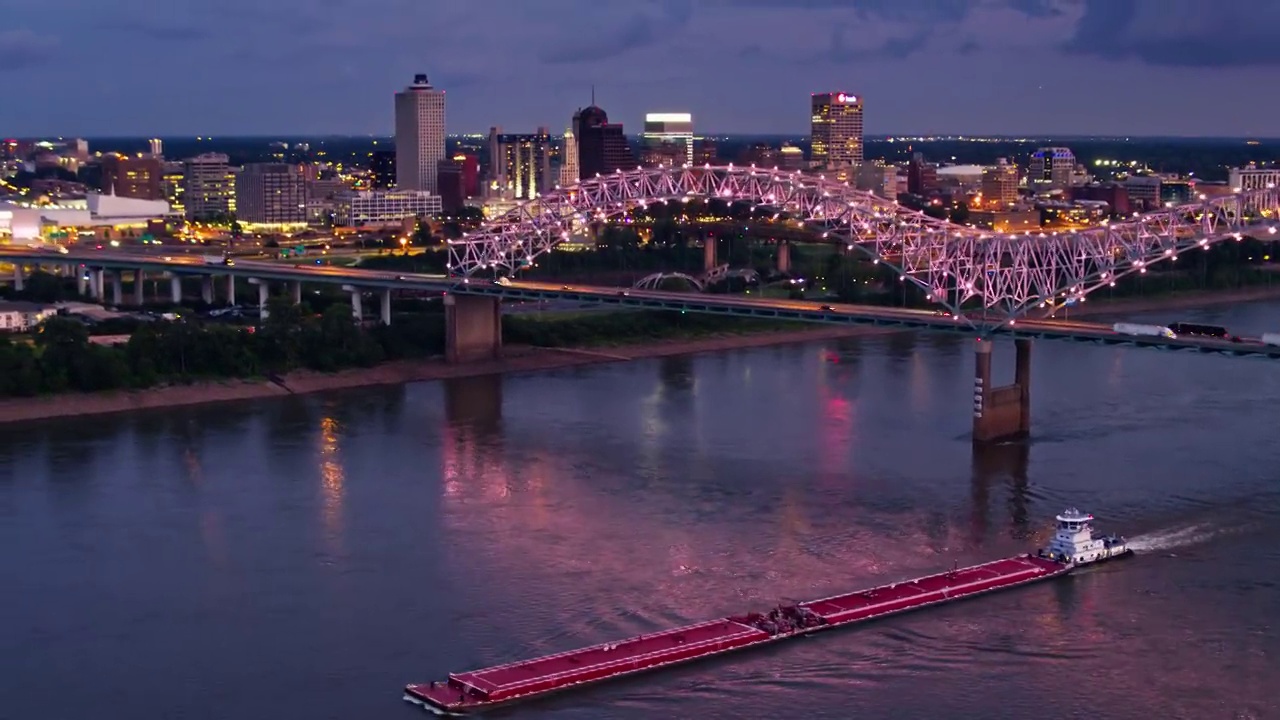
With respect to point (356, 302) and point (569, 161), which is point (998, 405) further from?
point (569, 161)

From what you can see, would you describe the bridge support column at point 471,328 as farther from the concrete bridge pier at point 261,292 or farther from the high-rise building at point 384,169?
the high-rise building at point 384,169

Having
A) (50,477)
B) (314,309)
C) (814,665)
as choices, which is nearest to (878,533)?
(814,665)

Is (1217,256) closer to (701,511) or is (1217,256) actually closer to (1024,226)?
(1024,226)

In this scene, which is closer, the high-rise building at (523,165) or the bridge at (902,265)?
the bridge at (902,265)

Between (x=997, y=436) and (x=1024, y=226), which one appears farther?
(x=1024, y=226)

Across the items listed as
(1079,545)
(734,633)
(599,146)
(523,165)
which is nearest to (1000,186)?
(599,146)

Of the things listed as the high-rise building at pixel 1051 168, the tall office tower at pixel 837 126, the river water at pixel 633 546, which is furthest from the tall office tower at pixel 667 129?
the river water at pixel 633 546

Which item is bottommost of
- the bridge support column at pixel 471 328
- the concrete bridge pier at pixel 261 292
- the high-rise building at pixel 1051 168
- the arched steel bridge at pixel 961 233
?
the bridge support column at pixel 471 328
